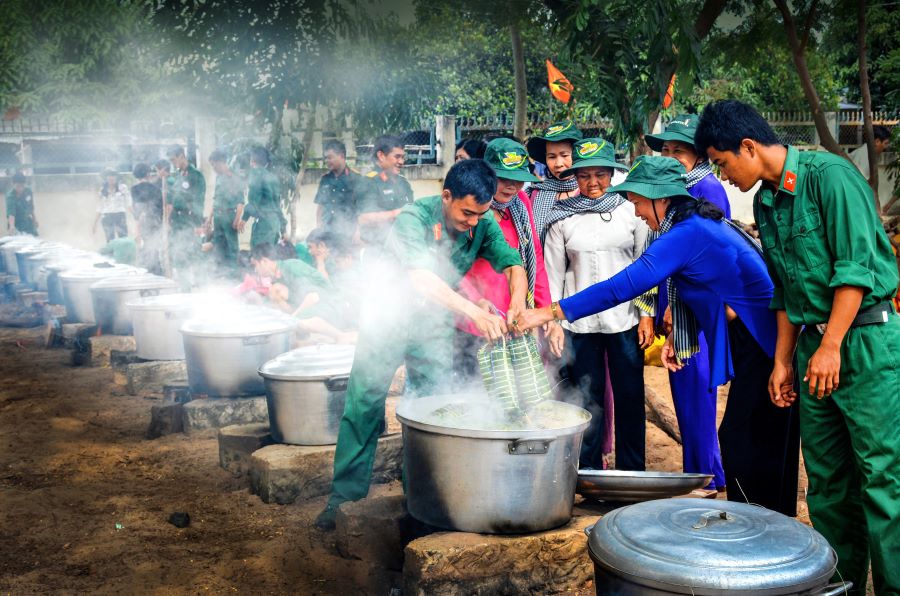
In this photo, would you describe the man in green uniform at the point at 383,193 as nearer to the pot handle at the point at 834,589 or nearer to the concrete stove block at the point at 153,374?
the concrete stove block at the point at 153,374

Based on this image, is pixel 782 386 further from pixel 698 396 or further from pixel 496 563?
pixel 496 563

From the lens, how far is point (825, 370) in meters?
2.91

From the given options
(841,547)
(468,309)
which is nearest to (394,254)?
(468,309)

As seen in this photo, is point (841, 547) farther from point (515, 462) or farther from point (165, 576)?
point (165, 576)

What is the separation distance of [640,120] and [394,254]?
10.3 feet

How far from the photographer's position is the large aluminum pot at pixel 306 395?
16.4 ft

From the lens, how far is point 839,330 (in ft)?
9.44

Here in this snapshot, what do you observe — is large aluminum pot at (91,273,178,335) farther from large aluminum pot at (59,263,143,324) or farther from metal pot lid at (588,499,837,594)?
metal pot lid at (588,499,837,594)

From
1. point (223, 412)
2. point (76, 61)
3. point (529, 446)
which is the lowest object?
point (223, 412)

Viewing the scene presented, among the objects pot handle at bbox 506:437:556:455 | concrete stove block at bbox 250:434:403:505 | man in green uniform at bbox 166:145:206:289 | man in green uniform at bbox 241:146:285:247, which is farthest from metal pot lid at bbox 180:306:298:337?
man in green uniform at bbox 166:145:206:289

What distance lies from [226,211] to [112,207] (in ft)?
28.6

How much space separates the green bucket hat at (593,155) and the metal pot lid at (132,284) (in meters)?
5.09

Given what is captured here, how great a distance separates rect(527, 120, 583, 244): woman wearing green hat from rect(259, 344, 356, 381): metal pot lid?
4.84ft

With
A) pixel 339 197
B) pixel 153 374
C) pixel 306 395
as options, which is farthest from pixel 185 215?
pixel 306 395
